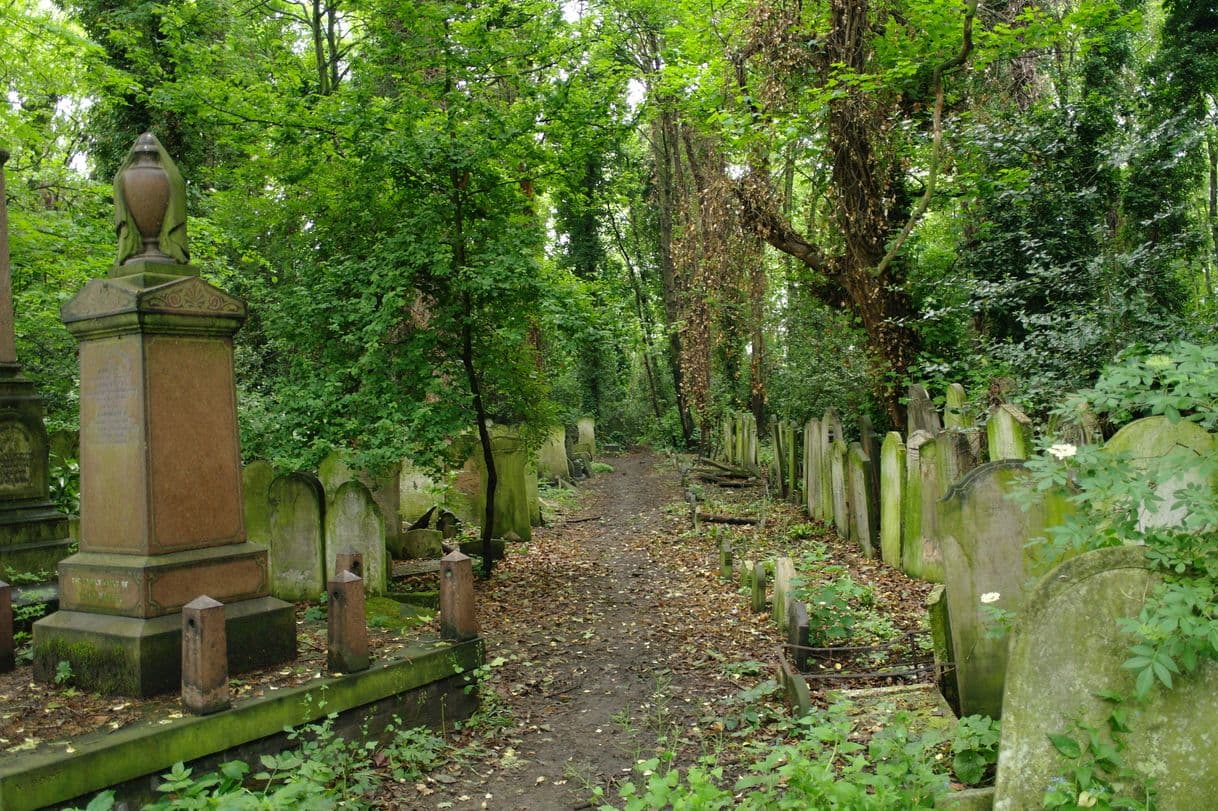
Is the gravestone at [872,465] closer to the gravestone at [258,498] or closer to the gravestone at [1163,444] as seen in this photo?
the gravestone at [1163,444]

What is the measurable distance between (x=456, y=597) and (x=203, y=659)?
176cm

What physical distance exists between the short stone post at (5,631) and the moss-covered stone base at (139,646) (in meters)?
0.21

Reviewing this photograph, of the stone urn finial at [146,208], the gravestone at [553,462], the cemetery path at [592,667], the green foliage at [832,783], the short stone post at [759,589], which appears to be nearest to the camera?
the green foliage at [832,783]

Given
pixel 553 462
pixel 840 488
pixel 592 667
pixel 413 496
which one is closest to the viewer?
pixel 592 667

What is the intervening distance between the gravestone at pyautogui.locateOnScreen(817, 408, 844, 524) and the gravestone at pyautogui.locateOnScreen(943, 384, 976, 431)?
1905 mm

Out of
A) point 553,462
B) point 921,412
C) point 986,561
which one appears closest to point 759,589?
point 986,561

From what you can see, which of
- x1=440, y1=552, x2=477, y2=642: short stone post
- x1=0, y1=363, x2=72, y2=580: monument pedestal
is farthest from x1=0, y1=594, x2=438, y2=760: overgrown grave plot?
x1=0, y1=363, x2=72, y2=580: monument pedestal

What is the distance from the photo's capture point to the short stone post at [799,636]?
5684 millimetres

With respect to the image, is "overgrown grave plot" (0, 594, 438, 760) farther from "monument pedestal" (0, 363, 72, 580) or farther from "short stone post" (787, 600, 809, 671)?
"short stone post" (787, 600, 809, 671)

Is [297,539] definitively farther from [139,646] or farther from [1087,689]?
[1087,689]

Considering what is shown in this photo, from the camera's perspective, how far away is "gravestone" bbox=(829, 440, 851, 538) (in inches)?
400

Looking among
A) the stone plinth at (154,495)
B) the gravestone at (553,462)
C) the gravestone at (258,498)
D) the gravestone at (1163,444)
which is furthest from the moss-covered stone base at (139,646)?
the gravestone at (553,462)

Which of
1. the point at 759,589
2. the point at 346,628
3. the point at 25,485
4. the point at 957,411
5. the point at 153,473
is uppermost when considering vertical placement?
the point at 957,411

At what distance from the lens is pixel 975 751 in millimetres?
3666
